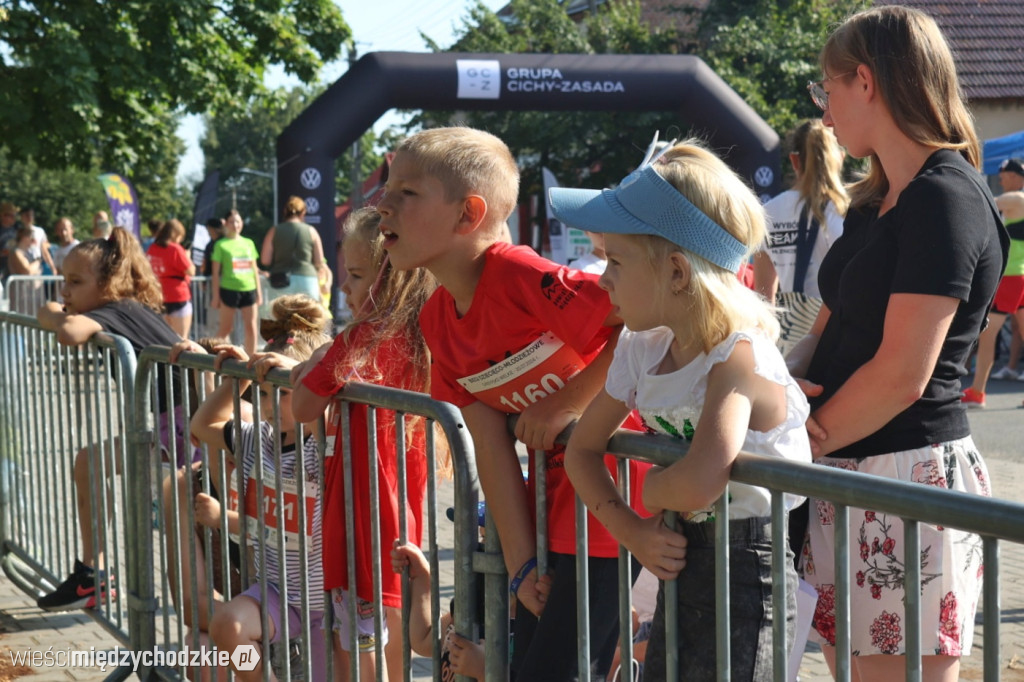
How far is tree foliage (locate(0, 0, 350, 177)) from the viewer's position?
58.0 feet

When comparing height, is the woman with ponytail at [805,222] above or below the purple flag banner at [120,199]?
below

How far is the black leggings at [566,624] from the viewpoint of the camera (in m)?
2.49

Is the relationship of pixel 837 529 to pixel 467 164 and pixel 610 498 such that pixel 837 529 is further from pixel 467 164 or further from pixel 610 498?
pixel 467 164

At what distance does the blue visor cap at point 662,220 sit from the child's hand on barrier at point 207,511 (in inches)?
77.7

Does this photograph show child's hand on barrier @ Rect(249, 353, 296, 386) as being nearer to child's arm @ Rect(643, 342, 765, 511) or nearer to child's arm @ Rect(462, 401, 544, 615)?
child's arm @ Rect(462, 401, 544, 615)

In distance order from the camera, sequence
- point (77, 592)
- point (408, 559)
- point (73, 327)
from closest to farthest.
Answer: point (408, 559) < point (73, 327) < point (77, 592)

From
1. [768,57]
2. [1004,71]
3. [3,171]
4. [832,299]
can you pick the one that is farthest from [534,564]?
[3,171]

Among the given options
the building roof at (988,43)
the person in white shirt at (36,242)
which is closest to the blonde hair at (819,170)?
the person in white shirt at (36,242)

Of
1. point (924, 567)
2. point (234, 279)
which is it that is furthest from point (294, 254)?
point (924, 567)

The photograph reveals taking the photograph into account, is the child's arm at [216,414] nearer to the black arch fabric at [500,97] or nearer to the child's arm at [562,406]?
the child's arm at [562,406]

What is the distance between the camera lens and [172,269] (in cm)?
1418

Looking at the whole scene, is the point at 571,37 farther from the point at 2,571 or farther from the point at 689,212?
the point at 689,212

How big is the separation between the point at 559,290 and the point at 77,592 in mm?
3262

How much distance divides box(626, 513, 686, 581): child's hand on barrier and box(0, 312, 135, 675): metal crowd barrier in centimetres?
265
